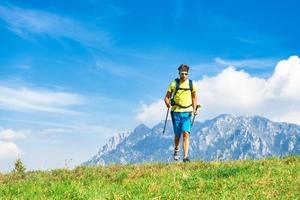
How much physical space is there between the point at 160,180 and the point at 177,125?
771 centimetres

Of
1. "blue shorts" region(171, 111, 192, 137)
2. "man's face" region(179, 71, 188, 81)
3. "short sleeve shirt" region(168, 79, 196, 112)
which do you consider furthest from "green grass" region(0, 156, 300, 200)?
"man's face" region(179, 71, 188, 81)

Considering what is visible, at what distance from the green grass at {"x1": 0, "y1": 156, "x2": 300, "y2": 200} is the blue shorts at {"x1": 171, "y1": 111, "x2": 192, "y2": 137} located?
4.41 m

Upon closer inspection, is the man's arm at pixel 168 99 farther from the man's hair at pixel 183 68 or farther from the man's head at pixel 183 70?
the man's hair at pixel 183 68

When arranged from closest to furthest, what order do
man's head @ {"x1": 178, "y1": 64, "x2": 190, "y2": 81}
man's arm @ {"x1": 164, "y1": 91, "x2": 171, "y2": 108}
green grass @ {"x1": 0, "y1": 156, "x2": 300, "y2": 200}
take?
green grass @ {"x1": 0, "y1": 156, "x2": 300, "y2": 200}
man's head @ {"x1": 178, "y1": 64, "x2": 190, "y2": 81}
man's arm @ {"x1": 164, "y1": 91, "x2": 171, "y2": 108}

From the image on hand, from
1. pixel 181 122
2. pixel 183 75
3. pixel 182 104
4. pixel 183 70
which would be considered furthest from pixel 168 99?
pixel 183 70

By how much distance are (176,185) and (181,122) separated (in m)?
8.34

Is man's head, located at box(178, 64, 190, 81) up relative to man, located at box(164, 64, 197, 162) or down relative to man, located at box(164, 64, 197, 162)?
up

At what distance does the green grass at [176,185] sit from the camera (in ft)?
37.3

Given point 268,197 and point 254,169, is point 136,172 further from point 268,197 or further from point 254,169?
point 268,197

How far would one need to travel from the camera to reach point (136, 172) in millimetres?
15469

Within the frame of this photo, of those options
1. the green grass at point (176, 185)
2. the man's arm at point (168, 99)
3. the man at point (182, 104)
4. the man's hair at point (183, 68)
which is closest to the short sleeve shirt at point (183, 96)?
the man at point (182, 104)

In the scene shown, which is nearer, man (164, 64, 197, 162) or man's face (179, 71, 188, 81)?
man's face (179, 71, 188, 81)

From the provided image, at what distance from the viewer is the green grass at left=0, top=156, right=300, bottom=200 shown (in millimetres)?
11359

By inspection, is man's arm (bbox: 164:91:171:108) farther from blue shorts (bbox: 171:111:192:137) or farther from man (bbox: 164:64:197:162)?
blue shorts (bbox: 171:111:192:137)
